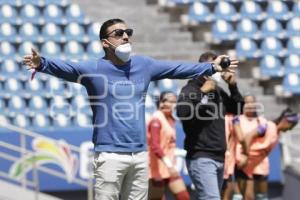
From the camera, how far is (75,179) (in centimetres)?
1055

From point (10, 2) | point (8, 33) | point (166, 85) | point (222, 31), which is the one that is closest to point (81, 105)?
point (166, 85)

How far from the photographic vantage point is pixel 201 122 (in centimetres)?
629

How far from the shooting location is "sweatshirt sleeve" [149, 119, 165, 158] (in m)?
8.35

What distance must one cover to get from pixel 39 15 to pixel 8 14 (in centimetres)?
53

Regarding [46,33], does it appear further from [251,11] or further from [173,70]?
[173,70]

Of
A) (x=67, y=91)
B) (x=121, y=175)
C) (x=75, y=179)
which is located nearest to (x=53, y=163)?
(x=75, y=179)

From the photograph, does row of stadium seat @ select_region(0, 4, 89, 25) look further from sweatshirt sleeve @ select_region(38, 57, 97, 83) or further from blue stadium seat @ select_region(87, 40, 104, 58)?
sweatshirt sleeve @ select_region(38, 57, 97, 83)

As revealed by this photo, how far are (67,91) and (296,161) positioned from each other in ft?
12.4

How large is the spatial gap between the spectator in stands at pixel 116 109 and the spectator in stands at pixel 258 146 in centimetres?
407

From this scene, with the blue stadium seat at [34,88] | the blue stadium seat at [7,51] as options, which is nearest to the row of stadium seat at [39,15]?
the blue stadium seat at [7,51]

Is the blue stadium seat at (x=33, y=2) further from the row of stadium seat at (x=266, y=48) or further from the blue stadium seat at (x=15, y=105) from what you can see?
the row of stadium seat at (x=266, y=48)

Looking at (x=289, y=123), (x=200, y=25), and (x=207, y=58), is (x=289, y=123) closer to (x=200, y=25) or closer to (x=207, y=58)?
(x=207, y=58)

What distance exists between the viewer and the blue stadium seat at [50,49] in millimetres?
13234

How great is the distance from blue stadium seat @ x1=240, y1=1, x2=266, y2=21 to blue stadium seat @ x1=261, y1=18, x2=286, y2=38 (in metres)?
0.18
